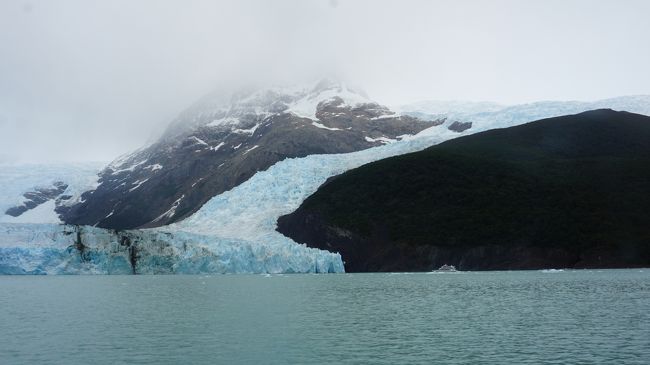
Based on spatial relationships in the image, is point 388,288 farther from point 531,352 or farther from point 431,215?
point 431,215

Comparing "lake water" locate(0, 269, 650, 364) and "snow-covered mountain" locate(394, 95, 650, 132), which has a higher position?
"snow-covered mountain" locate(394, 95, 650, 132)

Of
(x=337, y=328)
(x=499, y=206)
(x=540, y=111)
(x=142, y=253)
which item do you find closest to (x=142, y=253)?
(x=142, y=253)

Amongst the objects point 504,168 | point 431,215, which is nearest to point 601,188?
point 504,168

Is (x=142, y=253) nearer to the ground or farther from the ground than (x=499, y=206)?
nearer to the ground

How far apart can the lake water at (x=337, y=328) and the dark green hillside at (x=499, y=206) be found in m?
47.8

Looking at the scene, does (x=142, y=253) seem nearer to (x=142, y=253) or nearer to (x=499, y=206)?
(x=142, y=253)

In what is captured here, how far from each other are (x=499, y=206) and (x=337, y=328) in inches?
3291

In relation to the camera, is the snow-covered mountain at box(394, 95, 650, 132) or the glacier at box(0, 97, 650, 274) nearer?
the glacier at box(0, 97, 650, 274)

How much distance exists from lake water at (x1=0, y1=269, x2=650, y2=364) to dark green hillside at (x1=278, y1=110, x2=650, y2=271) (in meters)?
47.8

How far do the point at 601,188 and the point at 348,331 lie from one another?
90.7 meters

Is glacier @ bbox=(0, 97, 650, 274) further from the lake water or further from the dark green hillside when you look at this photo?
the lake water

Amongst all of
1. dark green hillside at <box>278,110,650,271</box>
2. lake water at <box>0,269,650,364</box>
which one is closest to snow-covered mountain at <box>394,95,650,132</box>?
dark green hillside at <box>278,110,650,271</box>

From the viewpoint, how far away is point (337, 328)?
33500mm

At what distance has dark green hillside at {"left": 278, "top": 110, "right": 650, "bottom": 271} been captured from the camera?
100 metres
